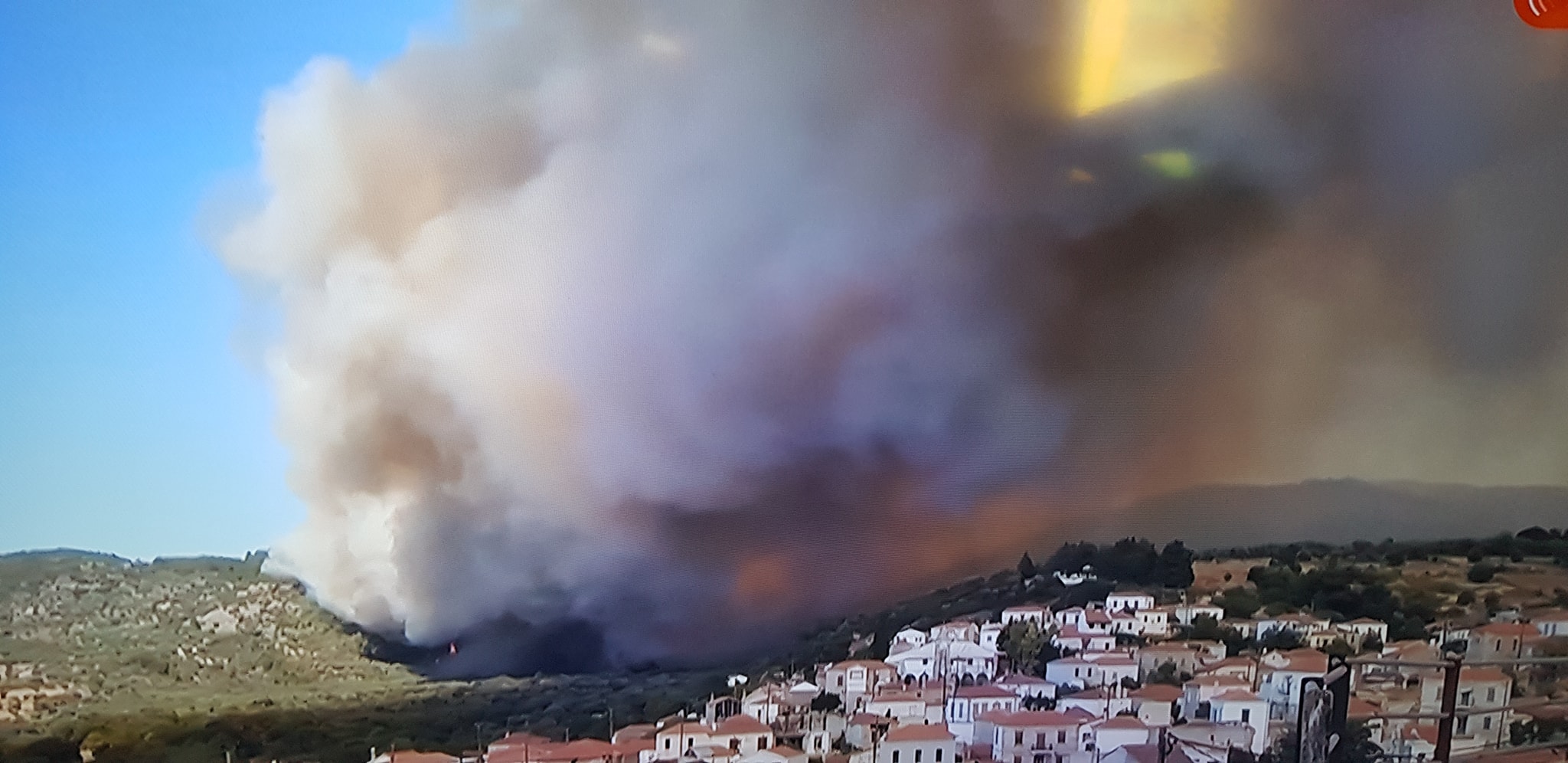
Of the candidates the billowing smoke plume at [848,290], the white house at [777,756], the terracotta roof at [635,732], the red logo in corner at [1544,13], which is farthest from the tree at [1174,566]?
the red logo in corner at [1544,13]

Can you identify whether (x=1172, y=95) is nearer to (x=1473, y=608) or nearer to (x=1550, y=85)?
(x=1550, y=85)

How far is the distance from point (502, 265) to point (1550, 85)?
96.9 inches

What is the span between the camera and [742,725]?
7.78ft

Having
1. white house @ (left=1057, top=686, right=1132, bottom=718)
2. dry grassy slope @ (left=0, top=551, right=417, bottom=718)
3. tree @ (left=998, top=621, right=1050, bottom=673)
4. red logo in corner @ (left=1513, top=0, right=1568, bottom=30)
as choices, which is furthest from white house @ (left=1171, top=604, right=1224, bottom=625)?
dry grassy slope @ (left=0, top=551, right=417, bottom=718)

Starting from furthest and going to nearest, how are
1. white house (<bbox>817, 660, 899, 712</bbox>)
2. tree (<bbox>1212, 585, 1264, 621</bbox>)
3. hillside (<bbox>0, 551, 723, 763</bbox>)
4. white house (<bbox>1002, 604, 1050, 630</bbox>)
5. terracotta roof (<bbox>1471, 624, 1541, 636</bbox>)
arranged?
1. terracotta roof (<bbox>1471, 624, 1541, 636</bbox>)
2. tree (<bbox>1212, 585, 1264, 621</bbox>)
3. white house (<bbox>1002, 604, 1050, 630</bbox>)
4. white house (<bbox>817, 660, 899, 712</bbox>)
5. hillside (<bbox>0, 551, 723, 763</bbox>)

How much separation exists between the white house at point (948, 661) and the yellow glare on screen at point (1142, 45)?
3.98 feet

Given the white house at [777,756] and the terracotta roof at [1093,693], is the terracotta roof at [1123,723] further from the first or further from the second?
the white house at [777,756]

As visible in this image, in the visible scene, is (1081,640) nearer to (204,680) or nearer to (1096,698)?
(1096,698)

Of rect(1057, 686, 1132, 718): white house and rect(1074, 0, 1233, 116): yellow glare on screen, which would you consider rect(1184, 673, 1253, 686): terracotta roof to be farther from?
rect(1074, 0, 1233, 116): yellow glare on screen

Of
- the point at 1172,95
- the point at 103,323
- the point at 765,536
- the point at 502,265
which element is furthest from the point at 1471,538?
the point at 103,323

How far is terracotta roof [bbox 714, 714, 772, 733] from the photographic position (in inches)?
93.2

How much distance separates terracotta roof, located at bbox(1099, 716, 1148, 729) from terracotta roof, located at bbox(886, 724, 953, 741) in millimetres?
391

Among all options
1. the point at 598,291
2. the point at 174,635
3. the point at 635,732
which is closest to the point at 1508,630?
the point at 635,732

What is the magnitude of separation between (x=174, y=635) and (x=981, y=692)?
1681 mm
